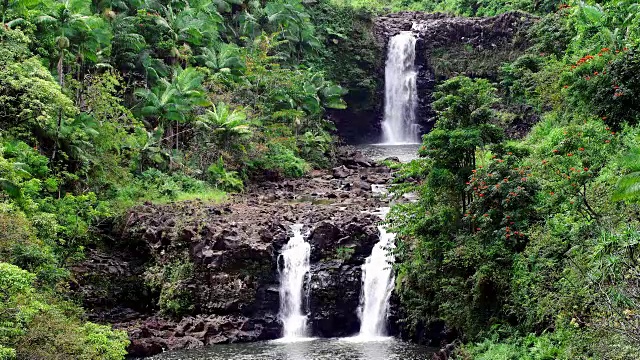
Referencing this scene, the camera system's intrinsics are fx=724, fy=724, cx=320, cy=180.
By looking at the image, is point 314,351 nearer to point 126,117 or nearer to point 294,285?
point 294,285

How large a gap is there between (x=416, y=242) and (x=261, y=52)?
21102mm

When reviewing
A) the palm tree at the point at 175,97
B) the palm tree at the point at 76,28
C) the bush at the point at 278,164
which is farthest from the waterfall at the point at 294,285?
the palm tree at the point at 76,28

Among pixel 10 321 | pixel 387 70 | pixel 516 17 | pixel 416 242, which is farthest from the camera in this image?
pixel 387 70

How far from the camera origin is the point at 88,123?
1008 inches

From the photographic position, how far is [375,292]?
22.8m

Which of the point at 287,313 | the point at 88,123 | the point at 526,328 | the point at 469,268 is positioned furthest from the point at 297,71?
the point at 526,328

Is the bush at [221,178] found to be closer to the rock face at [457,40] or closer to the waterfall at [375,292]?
the waterfall at [375,292]

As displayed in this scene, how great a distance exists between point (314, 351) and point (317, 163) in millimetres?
17697

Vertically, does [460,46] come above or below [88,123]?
above

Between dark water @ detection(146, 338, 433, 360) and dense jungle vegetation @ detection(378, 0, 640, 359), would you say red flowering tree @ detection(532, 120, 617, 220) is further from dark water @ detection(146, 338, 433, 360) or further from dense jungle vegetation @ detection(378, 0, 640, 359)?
dark water @ detection(146, 338, 433, 360)

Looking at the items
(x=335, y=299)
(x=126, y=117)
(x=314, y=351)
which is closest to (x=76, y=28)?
(x=126, y=117)

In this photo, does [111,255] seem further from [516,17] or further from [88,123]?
[516,17]

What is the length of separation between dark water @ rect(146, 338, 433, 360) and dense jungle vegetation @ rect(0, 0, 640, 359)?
1.04 metres

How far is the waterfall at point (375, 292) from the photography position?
22375mm
